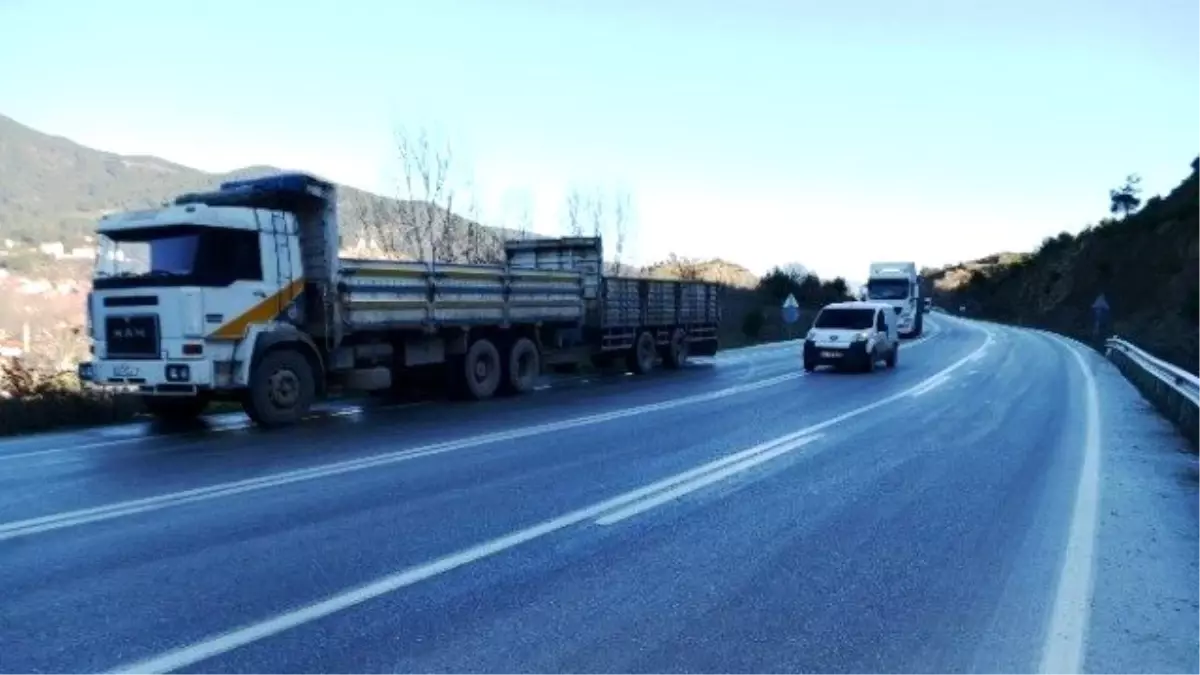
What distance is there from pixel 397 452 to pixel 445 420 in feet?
11.1

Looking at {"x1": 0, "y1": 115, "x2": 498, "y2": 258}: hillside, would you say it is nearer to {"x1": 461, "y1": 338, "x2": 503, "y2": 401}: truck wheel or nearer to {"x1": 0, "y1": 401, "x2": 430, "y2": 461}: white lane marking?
{"x1": 461, "y1": 338, "x2": 503, "y2": 401}: truck wheel

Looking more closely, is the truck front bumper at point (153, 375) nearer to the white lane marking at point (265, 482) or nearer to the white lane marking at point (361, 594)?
the white lane marking at point (265, 482)

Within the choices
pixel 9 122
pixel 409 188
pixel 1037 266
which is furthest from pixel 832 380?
pixel 9 122

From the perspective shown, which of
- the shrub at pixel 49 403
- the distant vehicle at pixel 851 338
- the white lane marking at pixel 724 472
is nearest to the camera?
the white lane marking at pixel 724 472

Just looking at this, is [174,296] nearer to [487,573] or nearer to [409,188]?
[487,573]

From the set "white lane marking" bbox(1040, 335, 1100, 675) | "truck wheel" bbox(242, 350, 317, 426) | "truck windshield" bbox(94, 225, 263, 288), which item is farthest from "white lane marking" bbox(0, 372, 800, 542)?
"white lane marking" bbox(1040, 335, 1100, 675)

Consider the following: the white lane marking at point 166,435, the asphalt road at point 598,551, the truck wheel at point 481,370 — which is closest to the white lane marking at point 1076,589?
the asphalt road at point 598,551

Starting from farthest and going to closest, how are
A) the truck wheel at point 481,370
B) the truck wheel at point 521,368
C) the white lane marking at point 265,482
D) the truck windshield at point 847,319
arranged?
the truck windshield at point 847,319, the truck wheel at point 521,368, the truck wheel at point 481,370, the white lane marking at point 265,482

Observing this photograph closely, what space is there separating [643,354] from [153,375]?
44.5ft

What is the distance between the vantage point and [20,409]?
1373 centimetres

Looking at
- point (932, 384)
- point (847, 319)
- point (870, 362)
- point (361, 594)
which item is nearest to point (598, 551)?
point (361, 594)

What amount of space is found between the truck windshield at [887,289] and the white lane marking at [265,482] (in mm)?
34662

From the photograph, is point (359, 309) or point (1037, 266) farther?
point (1037, 266)

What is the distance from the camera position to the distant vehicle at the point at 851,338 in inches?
942
